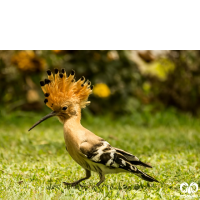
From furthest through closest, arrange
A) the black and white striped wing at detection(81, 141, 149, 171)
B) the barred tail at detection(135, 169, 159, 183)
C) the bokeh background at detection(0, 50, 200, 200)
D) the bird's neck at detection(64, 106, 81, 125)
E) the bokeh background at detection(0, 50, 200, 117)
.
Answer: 1. the bokeh background at detection(0, 50, 200, 117)
2. the bokeh background at detection(0, 50, 200, 200)
3. the bird's neck at detection(64, 106, 81, 125)
4. the barred tail at detection(135, 169, 159, 183)
5. the black and white striped wing at detection(81, 141, 149, 171)

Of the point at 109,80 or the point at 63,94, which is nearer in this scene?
the point at 63,94

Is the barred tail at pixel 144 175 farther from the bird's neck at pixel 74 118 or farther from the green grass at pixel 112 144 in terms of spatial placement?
the bird's neck at pixel 74 118

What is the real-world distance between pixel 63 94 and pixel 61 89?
0.18 feet

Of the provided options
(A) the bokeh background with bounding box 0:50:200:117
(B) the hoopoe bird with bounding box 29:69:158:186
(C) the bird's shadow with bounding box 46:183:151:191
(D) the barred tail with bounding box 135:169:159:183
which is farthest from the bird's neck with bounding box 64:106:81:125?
(A) the bokeh background with bounding box 0:50:200:117

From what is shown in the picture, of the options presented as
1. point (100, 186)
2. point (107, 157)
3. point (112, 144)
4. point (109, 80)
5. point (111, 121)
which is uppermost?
point (109, 80)

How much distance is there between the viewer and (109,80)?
28.9ft

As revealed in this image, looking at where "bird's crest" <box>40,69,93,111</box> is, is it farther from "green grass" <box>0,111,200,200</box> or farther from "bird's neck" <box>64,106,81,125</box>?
"green grass" <box>0,111,200,200</box>

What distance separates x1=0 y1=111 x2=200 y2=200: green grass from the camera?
3.39 meters

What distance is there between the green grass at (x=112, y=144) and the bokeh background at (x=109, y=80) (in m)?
0.59

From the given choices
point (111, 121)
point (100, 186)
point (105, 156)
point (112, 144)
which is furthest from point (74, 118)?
point (111, 121)

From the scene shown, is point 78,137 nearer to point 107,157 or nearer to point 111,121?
point 107,157

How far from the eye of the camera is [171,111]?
8961 millimetres
